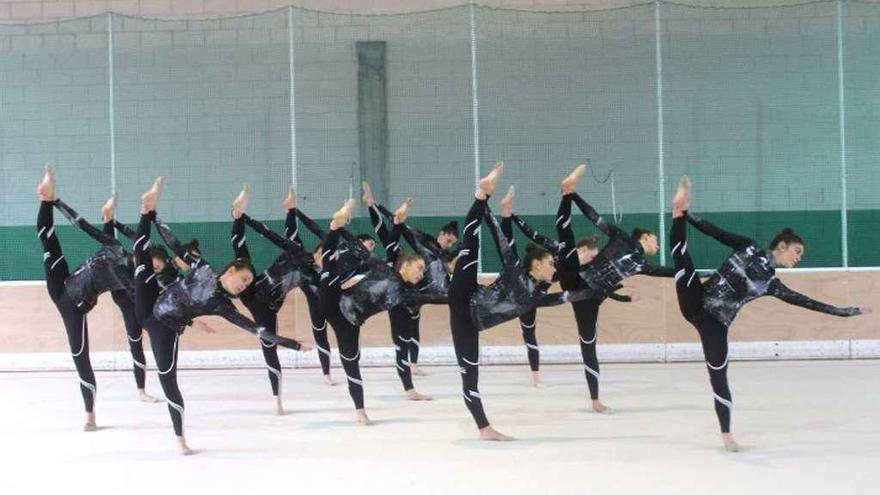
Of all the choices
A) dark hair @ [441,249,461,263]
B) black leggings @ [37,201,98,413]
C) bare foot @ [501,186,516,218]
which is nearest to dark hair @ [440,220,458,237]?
dark hair @ [441,249,461,263]

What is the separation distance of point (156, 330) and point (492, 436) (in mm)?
2404

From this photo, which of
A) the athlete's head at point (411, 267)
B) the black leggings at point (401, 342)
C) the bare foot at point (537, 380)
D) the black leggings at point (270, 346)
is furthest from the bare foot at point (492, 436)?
the bare foot at point (537, 380)

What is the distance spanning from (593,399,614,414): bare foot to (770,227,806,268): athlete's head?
6.43 feet

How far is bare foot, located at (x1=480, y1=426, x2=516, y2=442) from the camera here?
18.0ft

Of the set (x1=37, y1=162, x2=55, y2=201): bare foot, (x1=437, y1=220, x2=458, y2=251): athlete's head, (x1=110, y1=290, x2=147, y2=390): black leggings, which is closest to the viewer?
(x1=37, y1=162, x2=55, y2=201): bare foot

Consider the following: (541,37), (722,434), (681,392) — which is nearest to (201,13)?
(541,37)

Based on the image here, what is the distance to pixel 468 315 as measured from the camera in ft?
18.1

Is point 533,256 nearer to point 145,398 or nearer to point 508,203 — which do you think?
point 508,203

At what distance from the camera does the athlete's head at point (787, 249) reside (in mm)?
5023

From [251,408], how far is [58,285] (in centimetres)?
189

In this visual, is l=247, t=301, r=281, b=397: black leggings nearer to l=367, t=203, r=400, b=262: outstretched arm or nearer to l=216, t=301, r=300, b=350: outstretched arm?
l=216, t=301, r=300, b=350: outstretched arm

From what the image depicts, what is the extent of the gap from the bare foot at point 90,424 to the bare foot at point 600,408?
3.96m

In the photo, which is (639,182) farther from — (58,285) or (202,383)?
(58,285)

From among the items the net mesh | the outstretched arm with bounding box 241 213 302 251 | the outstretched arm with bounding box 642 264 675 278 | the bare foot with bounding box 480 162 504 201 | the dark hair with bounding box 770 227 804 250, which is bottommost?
the outstretched arm with bounding box 642 264 675 278
